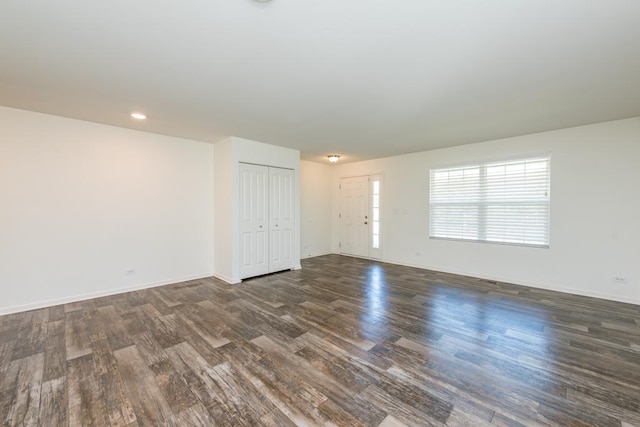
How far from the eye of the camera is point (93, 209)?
394 cm

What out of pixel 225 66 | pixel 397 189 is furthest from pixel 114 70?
pixel 397 189

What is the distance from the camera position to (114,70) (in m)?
2.40

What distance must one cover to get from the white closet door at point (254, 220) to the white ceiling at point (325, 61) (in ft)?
4.39

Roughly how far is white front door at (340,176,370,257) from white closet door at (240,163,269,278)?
2749 millimetres

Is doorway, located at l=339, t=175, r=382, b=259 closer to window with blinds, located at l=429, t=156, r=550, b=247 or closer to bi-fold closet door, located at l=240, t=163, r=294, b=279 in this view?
window with blinds, located at l=429, t=156, r=550, b=247

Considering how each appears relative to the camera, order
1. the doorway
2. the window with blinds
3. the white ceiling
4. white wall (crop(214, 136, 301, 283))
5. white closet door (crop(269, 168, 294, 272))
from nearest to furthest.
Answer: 1. the white ceiling
2. the window with blinds
3. white wall (crop(214, 136, 301, 283))
4. white closet door (crop(269, 168, 294, 272))
5. the doorway

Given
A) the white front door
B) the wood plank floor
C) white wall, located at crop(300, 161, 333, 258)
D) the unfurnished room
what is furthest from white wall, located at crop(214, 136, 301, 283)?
the white front door

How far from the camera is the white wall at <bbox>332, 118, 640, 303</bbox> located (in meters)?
3.72

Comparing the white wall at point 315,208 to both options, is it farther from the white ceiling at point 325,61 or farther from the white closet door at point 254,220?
the white ceiling at point 325,61

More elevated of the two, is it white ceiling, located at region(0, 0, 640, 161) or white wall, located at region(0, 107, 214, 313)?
white ceiling, located at region(0, 0, 640, 161)

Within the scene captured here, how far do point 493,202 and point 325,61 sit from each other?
4.35 m

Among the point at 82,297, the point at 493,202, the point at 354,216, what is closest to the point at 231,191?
the point at 82,297

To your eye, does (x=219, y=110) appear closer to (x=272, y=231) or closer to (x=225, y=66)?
(x=225, y=66)

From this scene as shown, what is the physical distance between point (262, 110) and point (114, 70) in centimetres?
152
